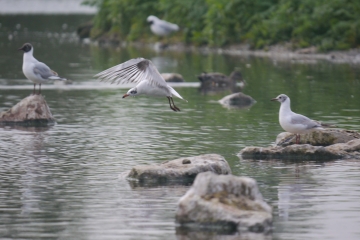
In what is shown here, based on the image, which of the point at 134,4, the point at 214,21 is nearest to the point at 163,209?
the point at 214,21

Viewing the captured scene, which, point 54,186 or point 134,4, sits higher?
point 134,4

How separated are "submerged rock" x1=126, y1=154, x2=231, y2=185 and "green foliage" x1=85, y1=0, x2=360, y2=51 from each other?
24711 millimetres

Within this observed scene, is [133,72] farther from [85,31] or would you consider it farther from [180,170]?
[85,31]

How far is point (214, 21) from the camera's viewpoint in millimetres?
44062

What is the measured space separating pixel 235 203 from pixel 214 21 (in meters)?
34.6

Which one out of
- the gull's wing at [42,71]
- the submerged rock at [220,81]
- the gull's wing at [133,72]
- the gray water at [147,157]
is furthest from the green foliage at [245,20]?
the gull's wing at [133,72]

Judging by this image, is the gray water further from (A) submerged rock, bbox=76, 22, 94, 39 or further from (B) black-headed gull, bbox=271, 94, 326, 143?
(A) submerged rock, bbox=76, 22, 94, 39

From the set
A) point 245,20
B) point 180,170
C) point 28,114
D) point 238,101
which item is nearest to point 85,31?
point 245,20

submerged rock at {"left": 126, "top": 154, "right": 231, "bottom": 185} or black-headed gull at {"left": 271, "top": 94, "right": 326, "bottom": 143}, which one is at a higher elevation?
black-headed gull at {"left": 271, "top": 94, "right": 326, "bottom": 143}

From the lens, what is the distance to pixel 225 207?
32.5ft

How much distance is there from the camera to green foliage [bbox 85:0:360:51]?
123 feet

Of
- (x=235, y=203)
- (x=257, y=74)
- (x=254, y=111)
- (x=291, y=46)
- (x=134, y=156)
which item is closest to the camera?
(x=235, y=203)

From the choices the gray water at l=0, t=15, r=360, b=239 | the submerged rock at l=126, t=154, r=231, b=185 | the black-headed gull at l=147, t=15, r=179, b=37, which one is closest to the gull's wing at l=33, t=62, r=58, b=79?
the gray water at l=0, t=15, r=360, b=239

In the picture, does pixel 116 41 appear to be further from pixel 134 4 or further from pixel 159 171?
pixel 159 171
